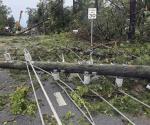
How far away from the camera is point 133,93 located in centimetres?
767

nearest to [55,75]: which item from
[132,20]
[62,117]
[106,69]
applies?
[106,69]

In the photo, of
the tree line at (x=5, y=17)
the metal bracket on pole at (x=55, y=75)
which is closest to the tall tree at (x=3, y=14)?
the tree line at (x=5, y=17)

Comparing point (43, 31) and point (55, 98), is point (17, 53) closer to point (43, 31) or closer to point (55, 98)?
point (55, 98)

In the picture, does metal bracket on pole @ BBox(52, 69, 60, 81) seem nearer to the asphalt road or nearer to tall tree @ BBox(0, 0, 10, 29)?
the asphalt road

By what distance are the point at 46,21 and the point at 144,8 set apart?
11.8 m

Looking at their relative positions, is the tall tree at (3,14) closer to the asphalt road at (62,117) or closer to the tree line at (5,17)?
the tree line at (5,17)

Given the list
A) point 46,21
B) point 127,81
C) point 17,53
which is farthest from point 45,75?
point 46,21

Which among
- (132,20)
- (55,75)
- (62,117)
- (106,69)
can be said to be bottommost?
(62,117)

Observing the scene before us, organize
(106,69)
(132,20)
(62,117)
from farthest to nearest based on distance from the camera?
1. (132,20)
2. (106,69)
3. (62,117)

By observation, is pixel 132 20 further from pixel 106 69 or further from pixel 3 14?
pixel 3 14

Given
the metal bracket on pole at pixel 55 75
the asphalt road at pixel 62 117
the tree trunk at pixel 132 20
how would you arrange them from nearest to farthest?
the asphalt road at pixel 62 117, the metal bracket on pole at pixel 55 75, the tree trunk at pixel 132 20

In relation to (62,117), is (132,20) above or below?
above

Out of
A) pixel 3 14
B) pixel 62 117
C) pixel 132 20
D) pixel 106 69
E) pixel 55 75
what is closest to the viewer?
pixel 62 117

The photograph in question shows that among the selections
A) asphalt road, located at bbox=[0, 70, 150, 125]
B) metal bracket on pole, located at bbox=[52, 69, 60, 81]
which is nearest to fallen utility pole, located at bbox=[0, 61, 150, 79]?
metal bracket on pole, located at bbox=[52, 69, 60, 81]
